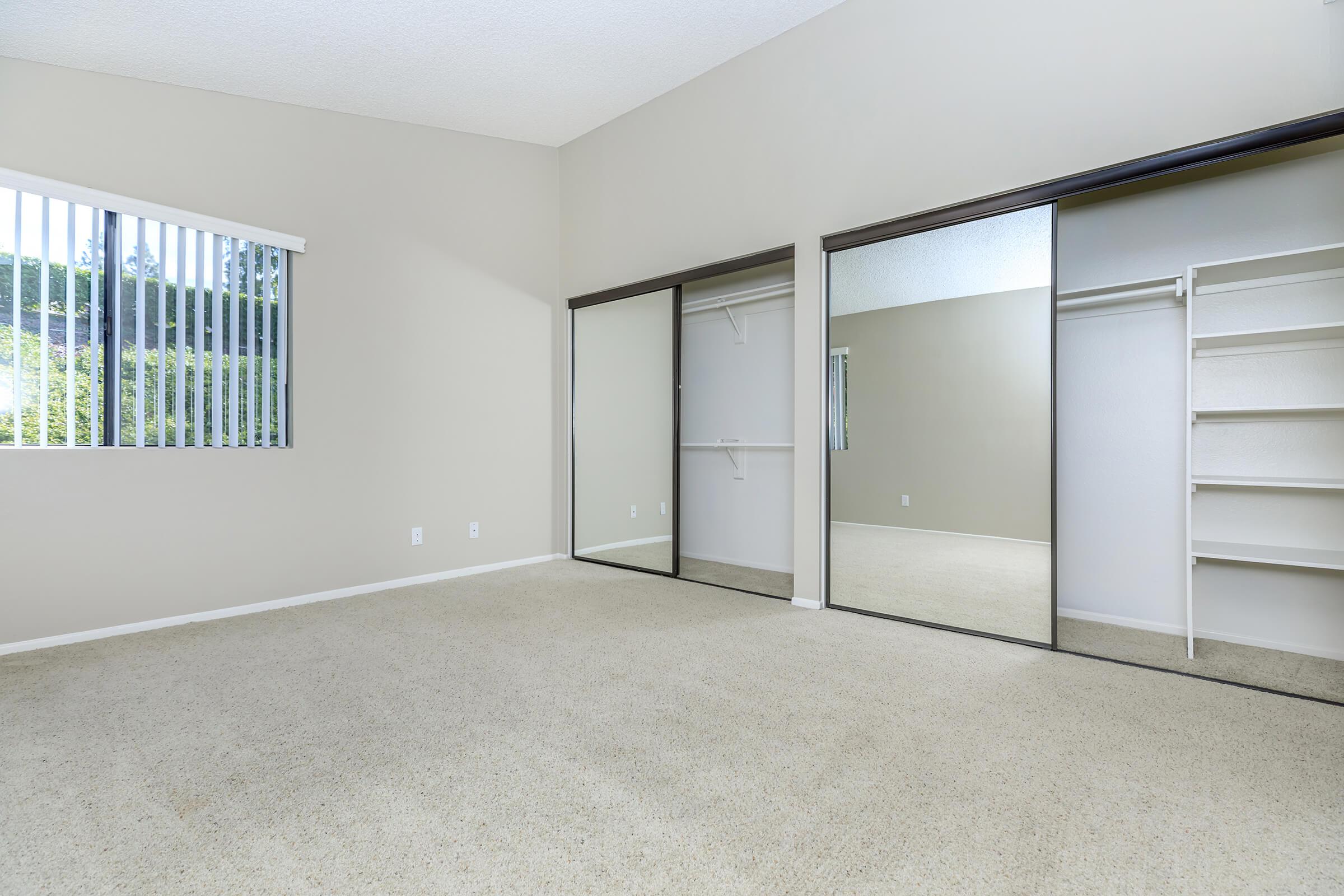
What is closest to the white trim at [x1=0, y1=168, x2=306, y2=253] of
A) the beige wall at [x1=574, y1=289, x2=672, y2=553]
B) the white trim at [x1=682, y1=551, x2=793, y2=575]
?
the beige wall at [x1=574, y1=289, x2=672, y2=553]

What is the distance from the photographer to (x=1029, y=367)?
3059 millimetres

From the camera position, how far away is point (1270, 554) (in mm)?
2775

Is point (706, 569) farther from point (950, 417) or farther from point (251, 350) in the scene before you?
point (251, 350)

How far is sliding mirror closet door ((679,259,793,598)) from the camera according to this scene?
4262 mm

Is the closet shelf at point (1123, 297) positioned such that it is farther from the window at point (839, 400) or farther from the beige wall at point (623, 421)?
the beige wall at point (623, 421)

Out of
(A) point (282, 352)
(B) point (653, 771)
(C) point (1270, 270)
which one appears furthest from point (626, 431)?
(C) point (1270, 270)

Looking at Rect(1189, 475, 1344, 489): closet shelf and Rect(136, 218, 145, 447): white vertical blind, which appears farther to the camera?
Rect(136, 218, 145, 447): white vertical blind

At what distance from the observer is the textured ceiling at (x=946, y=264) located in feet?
10.0

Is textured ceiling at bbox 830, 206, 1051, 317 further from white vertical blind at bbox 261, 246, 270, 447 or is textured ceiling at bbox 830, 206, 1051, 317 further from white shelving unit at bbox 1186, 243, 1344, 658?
white vertical blind at bbox 261, 246, 270, 447

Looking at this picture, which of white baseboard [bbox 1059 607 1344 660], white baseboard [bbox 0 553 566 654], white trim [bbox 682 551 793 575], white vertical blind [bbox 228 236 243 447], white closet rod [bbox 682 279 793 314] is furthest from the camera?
white trim [bbox 682 551 793 575]

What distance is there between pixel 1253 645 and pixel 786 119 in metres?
3.53

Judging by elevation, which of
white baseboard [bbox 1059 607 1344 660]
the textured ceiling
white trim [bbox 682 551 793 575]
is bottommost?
white baseboard [bbox 1059 607 1344 660]

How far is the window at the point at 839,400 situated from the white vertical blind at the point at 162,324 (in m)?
3.62

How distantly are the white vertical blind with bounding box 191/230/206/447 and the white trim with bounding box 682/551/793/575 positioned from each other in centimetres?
306
